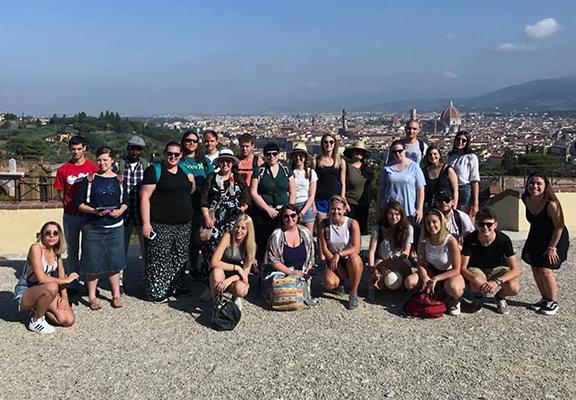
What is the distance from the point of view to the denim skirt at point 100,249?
4.90 metres

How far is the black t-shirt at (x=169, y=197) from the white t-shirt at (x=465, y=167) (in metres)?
2.81

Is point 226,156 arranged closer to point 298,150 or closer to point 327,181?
point 298,150

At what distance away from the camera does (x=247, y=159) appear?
5512 millimetres

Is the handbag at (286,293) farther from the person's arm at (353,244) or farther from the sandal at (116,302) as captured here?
the sandal at (116,302)

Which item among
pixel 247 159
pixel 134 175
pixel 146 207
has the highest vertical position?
pixel 247 159

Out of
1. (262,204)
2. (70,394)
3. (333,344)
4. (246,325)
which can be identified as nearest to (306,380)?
(333,344)

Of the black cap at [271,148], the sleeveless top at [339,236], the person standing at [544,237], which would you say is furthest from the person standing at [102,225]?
the person standing at [544,237]

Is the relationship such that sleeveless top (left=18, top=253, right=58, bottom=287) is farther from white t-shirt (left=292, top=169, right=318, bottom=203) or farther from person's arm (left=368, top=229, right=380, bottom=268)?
person's arm (left=368, top=229, right=380, bottom=268)

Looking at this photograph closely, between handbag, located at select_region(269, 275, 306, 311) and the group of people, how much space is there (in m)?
0.07

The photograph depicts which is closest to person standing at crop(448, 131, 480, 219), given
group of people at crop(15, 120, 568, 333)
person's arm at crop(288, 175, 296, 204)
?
group of people at crop(15, 120, 568, 333)

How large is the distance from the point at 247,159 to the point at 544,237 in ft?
9.23

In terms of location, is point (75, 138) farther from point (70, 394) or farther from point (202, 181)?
point (70, 394)

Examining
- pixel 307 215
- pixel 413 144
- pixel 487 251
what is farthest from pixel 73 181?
pixel 487 251

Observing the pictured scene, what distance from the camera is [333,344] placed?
14.0 feet
